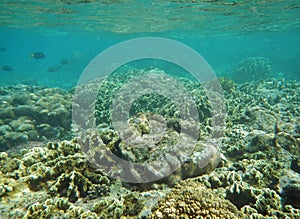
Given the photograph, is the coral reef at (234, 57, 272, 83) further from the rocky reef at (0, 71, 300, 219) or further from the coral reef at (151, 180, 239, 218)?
the coral reef at (151, 180, 239, 218)

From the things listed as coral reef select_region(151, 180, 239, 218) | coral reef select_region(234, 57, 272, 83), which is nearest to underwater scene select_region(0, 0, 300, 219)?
coral reef select_region(151, 180, 239, 218)

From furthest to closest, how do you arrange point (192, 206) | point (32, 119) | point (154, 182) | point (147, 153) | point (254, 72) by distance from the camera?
point (254, 72) < point (32, 119) < point (147, 153) < point (154, 182) < point (192, 206)

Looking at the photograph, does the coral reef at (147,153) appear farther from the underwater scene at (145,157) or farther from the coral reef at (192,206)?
the coral reef at (192,206)

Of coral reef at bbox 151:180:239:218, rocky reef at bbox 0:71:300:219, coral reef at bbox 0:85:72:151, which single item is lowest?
coral reef at bbox 0:85:72:151

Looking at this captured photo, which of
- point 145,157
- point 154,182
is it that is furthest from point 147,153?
point 154,182

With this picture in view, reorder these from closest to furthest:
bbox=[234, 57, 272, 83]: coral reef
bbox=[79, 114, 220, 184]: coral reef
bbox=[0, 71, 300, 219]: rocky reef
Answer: bbox=[0, 71, 300, 219]: rocky reef → bbox=[79, 114, 220, 184]: coral reef → bbox=[234, 57, 272, 83]: coral reef

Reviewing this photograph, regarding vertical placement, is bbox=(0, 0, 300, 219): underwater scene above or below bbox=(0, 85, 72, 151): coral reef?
above

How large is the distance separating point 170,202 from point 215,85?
10048 millimetres

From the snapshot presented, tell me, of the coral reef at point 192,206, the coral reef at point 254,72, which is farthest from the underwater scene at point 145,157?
the coral reef at point 254,72

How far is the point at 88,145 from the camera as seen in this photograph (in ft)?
16.8

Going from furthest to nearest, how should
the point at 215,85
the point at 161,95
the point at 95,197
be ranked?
the point at 215,85
the point at 161,95
the point at 95,197

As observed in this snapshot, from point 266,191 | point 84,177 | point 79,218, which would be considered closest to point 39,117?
point 84,177

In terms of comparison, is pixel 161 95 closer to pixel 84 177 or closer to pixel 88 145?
pixel 88 145

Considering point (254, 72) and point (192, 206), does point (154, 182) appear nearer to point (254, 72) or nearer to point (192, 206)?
point (192, 206)
